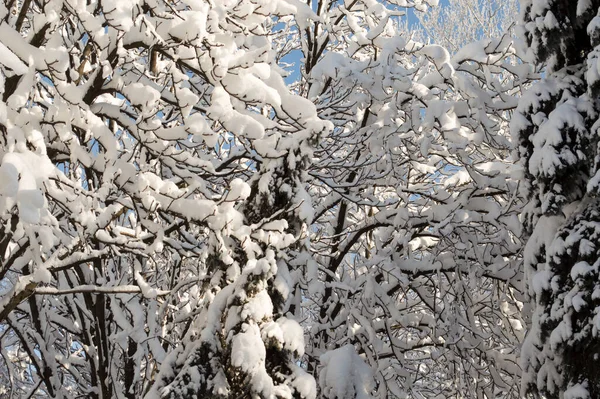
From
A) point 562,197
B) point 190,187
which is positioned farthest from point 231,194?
point 562,197

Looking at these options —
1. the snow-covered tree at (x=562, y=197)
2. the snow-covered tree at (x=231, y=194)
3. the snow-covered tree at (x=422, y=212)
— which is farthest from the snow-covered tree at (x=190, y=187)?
the snow-covered tree at (x=562, y=197)

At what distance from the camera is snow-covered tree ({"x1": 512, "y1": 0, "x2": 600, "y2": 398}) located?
400 centimetres

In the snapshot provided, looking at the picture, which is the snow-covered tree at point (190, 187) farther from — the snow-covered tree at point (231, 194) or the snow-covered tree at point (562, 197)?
the snow-covered tree at point (562, 197)

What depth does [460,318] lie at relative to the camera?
5785 millimetres

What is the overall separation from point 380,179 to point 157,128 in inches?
132

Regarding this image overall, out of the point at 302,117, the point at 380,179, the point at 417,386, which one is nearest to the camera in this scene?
the point at 302,117

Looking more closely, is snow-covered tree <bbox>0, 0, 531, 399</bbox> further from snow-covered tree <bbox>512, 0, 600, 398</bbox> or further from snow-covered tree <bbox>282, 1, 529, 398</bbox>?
snow-covered tree <bbox>512, 0, 600, 398</bbox>

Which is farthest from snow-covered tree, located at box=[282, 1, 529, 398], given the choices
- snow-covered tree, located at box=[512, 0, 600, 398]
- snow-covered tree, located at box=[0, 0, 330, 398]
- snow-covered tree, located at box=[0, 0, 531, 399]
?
snow-covered tree, located at box=[0, 0, 330, 398]

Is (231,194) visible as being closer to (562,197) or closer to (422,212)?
(562,197)

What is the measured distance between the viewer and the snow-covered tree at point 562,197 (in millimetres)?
3998

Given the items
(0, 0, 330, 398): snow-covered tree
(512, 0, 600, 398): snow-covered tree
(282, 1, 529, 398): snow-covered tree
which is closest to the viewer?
(0, 0, 330, 398): snow-covered tree

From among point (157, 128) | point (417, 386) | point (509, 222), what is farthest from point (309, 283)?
point (417, 386)

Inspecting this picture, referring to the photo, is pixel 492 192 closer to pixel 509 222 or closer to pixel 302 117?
pixel 509 222

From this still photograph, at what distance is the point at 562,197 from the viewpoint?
435cm
